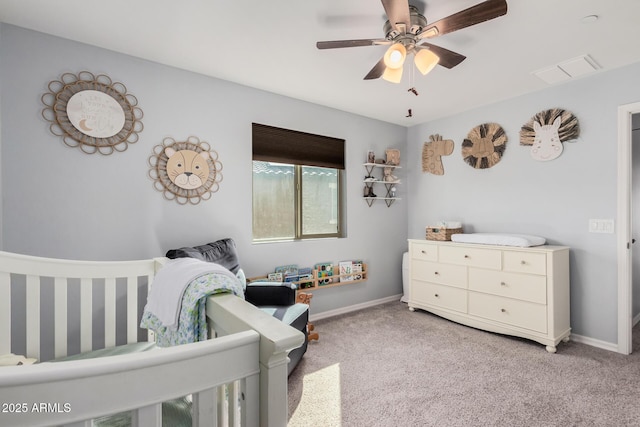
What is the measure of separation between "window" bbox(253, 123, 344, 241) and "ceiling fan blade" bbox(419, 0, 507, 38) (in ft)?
5.81

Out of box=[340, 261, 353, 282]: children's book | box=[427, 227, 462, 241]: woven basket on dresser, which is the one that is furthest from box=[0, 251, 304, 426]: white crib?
box=[427, 227, 462, 241]: woven basket on dresser

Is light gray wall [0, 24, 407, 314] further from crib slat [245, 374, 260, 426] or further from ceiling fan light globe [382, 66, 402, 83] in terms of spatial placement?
crib slat [245, 374, 260, 426]

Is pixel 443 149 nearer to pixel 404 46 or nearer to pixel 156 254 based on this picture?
pixel 404 46

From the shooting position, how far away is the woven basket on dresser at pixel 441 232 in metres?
3.47

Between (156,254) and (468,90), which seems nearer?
(156,254)

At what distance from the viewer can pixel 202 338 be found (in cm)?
105

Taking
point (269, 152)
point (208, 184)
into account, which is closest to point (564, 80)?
point (269, 152)

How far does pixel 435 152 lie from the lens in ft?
13.1

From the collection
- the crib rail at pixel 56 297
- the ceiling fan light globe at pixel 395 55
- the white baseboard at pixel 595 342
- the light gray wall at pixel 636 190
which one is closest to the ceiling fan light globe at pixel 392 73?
the ceiling fan light globe at pixel 395 55

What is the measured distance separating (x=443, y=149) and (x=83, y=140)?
11.9 feet

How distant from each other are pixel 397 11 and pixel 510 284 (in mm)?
2495

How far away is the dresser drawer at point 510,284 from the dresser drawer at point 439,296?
178 millimetres

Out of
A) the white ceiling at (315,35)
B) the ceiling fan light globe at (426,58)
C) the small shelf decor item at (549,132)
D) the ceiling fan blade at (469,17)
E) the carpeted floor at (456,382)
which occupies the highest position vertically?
the white ceiling at (315,35)

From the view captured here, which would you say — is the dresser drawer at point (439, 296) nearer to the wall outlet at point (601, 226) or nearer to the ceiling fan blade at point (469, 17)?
the wall outlet at point (601, 226)
